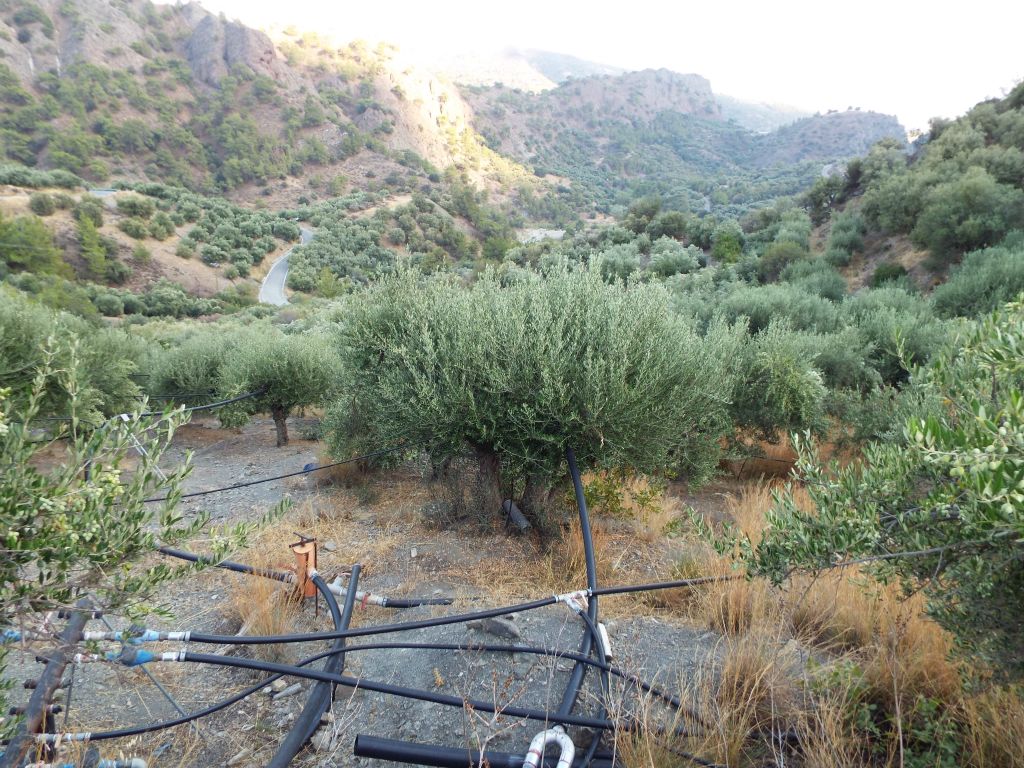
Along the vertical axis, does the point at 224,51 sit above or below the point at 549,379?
above

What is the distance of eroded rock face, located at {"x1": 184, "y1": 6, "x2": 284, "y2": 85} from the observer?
83562mm

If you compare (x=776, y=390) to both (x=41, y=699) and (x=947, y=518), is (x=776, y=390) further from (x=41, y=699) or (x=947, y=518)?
(x=41, y=699)

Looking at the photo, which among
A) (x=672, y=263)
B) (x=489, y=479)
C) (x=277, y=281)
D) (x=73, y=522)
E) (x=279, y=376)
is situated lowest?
(x=277, y=281)

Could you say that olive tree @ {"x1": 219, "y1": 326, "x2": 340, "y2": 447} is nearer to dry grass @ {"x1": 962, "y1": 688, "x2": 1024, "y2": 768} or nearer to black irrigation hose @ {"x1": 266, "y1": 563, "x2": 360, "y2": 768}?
black irrigation hose @ {"x1": 266, "y1": 563, "x2": 360, "y2": 768}

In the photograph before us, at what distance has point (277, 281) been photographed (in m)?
47.6

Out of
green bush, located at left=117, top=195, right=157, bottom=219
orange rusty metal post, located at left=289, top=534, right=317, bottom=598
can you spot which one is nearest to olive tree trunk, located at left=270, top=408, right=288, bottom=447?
orange rusty metal post, located at left=289, top=534, right=317, bottom=598

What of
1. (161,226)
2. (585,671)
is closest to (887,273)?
(585,671)

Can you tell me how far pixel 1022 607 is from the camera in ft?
5.90

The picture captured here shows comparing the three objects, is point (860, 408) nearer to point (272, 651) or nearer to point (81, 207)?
point (272, 651)

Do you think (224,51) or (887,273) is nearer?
(887,273)

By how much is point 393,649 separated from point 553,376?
246 centimetres

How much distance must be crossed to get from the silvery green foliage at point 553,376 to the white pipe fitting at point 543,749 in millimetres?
2413

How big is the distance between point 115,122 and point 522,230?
2187 inches

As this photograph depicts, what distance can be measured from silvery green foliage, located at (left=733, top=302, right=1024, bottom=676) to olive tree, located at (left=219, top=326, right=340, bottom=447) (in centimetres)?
943
